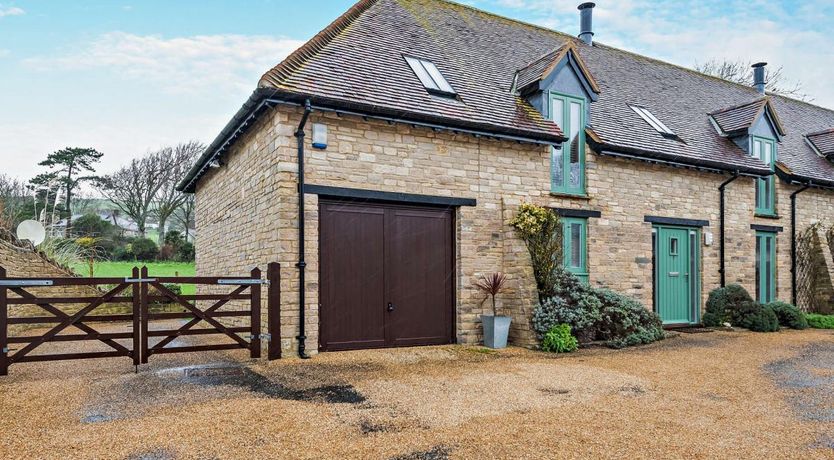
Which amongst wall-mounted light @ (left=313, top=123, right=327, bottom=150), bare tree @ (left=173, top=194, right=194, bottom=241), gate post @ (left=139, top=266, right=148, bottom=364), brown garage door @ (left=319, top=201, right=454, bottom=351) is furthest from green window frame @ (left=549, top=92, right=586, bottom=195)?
bare tree @ (left=173, top=194, right=194, bottom=241)

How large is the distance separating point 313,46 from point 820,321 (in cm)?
1358

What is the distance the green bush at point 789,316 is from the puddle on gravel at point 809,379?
3209 mm

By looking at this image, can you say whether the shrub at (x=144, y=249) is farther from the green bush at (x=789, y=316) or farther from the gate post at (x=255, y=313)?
the green bush at (x=789, y=316)

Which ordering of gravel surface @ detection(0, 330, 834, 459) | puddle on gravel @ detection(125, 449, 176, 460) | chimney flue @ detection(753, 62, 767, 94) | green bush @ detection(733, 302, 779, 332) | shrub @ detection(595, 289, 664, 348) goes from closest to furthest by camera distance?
puddle on gravel @ detection(125, 449, 176, 460) → gravel surface @ detection(0, 330, 834, 459) → shrub @ detection(595, 289, 664, 348) → green bush @ detection(733, 302, 779, 332) → chimney flue @ detection(753, 62, 767, 94)

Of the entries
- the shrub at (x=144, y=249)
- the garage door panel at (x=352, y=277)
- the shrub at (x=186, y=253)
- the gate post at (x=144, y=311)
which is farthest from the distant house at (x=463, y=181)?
the shrub at (x=144, y=249)

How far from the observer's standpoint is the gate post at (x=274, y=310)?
7.93 metres

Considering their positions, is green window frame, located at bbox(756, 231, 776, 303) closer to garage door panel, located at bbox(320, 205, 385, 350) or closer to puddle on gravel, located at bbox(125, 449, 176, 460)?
garage door panel, located at bbox(320, 205, 385, 350)

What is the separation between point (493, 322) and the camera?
947 centimetres

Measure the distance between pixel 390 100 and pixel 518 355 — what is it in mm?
4626

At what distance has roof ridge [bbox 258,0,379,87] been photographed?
855 cm

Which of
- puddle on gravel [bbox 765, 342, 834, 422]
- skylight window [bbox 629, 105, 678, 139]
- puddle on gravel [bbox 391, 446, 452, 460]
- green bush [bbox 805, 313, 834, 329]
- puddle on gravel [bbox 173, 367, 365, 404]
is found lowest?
green bush [bbox 805, 313, 834, 329]

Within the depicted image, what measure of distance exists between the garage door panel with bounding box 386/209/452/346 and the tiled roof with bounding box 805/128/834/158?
48.4 feet

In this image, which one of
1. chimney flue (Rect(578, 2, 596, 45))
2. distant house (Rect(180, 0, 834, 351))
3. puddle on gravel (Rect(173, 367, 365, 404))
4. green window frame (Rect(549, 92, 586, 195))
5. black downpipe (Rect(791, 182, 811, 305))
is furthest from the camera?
chimney flue (Rect(578, 2, 596, 45))

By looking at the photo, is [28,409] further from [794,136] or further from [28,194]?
[28,194]
